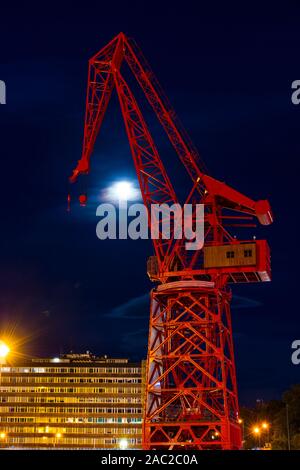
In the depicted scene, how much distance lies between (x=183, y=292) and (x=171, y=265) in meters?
4.08

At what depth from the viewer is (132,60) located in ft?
342

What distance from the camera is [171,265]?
329 ft

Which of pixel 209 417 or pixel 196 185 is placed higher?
pixel 196 185

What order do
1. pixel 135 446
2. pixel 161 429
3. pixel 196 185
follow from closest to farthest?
pixel 161 429 < pixel 196 185 < pixel 135 446

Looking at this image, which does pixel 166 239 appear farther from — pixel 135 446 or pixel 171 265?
pixel 135 446

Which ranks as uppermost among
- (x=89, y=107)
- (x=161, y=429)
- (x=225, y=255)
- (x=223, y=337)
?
(x=89, y=107)

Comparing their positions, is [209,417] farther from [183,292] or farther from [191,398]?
[183,292]

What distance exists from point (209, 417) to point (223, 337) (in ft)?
32.9

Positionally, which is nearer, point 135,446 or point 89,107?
point 89,107
